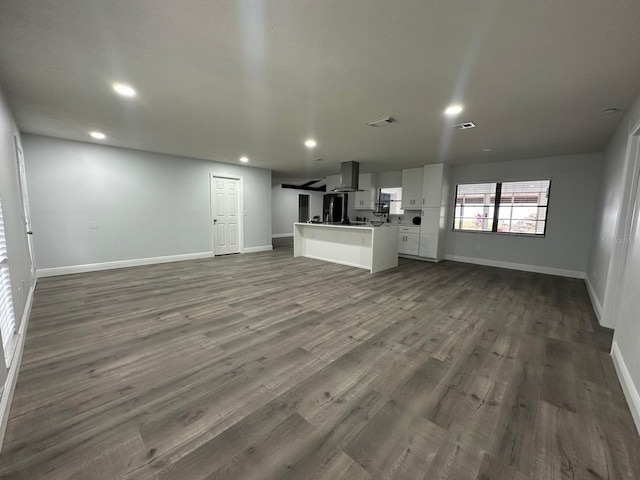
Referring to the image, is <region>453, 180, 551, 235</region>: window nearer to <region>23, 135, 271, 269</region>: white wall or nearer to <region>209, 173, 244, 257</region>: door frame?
<region>209, 173, 244, 257</region>: door frame

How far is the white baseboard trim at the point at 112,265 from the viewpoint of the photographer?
4.67m

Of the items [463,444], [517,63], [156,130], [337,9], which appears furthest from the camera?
[156,130]

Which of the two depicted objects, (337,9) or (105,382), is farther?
(105,382)

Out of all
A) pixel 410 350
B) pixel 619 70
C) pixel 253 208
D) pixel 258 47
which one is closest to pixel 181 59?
pixel 258 47

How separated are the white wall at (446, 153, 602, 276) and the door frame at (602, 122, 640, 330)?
9.28ft

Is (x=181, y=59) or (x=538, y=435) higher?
(x=181, y=59)

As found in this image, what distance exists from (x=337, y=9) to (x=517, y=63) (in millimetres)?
1559

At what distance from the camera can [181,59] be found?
7.11 feet

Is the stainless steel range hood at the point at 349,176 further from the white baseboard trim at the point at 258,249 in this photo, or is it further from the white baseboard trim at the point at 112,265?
the white baseboard trim at the point at 112,265

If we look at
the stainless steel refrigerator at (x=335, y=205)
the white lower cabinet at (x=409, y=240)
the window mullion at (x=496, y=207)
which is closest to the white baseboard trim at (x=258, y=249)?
the stainless steel refrigerator at (x=335, y=205)

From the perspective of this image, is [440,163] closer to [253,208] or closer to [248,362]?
[253,208]

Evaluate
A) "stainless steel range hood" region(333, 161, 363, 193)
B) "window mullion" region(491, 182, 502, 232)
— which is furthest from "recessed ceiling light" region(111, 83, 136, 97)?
"window mullion" region(491, 182, 502, 232)

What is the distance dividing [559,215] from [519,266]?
1.31m

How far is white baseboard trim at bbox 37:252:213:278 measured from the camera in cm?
467
